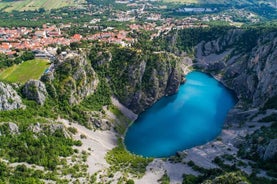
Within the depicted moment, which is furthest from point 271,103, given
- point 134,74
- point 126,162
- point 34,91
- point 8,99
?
point 8,99

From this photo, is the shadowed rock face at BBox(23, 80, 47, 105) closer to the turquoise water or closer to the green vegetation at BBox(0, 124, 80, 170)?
the green vegetation at BBox(0, 124, 80, 170)

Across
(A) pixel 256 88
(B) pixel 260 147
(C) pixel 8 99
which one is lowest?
(A) pixel 256 88

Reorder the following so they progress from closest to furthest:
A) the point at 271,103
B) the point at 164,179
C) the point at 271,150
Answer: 1. the point at 164,179
2. the point at 271,150
3. the point at 271,103

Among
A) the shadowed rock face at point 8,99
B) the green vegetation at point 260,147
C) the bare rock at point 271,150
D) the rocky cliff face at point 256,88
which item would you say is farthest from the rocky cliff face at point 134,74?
the bare rock at point 271,150

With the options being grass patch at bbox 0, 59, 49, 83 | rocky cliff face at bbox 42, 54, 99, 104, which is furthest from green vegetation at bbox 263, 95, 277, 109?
grass patch at bbox 0, 59, 49, 83

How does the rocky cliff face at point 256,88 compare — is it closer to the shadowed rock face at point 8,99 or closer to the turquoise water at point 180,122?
the turquoise water at point 180,122

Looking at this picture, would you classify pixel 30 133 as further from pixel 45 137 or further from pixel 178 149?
pixel 178 149

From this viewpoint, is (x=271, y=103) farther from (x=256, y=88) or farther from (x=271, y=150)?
(x=271, y=150)
